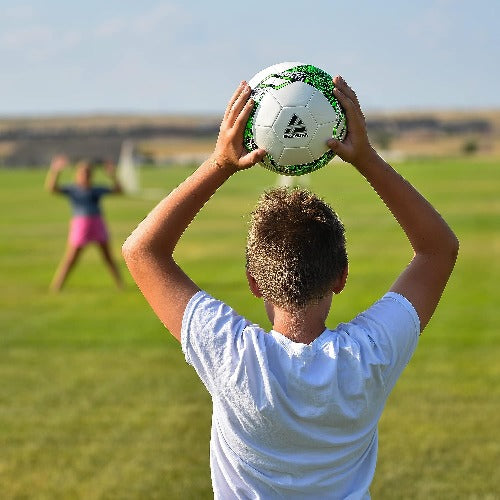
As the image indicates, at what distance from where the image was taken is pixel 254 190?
56.5 m

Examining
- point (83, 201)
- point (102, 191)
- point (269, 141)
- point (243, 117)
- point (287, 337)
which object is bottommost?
point (83, 201)

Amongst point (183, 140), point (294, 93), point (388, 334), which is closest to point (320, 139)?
point (294, 93)

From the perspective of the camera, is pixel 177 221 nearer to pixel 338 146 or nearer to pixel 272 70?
pixel 338 146

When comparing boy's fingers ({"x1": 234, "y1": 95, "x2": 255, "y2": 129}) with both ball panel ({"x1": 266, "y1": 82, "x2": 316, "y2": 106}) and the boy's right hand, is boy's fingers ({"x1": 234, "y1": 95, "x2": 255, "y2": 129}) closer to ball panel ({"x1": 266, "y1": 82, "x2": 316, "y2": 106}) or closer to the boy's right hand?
the boy's right hand

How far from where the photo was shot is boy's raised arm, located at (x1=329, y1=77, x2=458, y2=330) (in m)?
3.20

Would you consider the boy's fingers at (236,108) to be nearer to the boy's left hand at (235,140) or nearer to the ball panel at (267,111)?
the boy's left hand at (235,140)

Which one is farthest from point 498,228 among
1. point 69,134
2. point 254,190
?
point 69,134

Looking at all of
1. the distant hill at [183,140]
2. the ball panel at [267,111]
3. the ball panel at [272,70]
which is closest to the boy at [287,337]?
the ball panel at [267,111]

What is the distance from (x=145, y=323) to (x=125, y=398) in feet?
15.0

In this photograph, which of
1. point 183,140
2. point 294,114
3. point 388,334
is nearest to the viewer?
point 388,334

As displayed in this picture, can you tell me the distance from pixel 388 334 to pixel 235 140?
74 cm

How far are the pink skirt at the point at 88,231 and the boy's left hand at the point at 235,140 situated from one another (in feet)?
50.4

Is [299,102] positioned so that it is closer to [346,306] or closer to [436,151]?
[346,306]

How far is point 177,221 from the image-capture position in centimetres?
327
